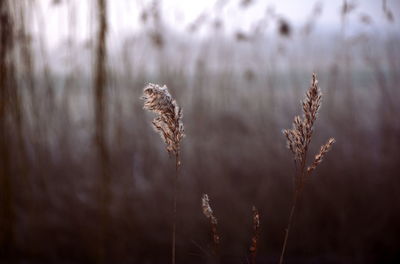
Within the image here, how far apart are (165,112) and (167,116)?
0.01 metres

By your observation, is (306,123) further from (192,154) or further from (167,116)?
(192,154)

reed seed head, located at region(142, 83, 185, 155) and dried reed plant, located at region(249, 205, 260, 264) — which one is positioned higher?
reed seed head, located at region(142, 83, 185, 155)

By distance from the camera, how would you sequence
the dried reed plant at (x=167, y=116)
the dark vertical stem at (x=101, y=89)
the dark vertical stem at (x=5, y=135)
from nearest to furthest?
the dried reed plant at (x=167, y=116), the dark vertical stem at (x=101, y=89), the dark vertical stem at (x=5, y=135)

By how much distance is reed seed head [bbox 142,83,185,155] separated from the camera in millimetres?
767

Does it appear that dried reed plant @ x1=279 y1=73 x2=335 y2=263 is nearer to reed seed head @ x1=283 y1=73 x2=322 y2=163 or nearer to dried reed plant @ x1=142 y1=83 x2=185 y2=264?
reed seed head @ x1=283 y1=73 x2=322 y2=163

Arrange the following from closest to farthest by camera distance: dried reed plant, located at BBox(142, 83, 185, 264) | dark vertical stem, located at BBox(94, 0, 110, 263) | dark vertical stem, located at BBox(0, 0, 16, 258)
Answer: dried reed plant, located at BBox(142, 83, 185, 264) < dark vertical stem, located at BBox(94, 0, 110, 263) < dark vertical stem, located at BBox(0, 0, 16, 258)

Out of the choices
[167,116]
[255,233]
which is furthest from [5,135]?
[255,233]

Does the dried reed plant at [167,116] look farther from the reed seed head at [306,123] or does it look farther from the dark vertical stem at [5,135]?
the dark vertical stem at [5,135]

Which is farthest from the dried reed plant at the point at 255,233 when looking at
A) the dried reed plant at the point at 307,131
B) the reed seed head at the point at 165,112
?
the reed seed head at the point at 165,112

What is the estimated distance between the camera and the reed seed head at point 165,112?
77cm

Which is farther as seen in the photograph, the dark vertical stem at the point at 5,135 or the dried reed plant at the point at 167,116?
the dark vertical stem at the point at 5,135

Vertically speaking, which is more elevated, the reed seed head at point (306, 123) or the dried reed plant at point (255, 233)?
the reed seed head at point (306, 123)

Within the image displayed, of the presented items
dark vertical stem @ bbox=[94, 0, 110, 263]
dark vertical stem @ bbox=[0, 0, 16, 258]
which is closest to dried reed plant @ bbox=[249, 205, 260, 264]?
dark vertical stem @ bbox=[94, 0, 110, 263]

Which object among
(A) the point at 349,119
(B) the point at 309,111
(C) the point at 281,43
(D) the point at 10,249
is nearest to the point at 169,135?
(B) the point at 309,111
